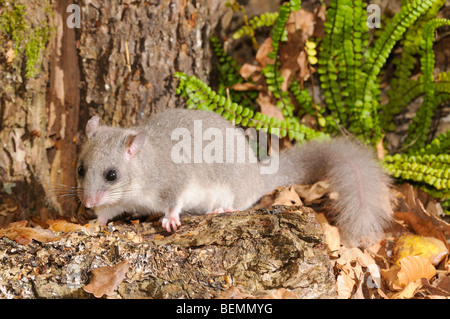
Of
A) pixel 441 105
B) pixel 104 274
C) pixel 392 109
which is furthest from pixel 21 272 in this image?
pixel 441 105

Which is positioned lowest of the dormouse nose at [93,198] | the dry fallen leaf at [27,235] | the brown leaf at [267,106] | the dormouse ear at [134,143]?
the dry fallen leaf at [27,235]

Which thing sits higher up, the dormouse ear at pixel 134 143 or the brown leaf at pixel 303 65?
the brown leaf at pixel 303 65

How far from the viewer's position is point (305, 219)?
362 cm

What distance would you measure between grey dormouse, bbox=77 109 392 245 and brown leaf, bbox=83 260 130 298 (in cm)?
80

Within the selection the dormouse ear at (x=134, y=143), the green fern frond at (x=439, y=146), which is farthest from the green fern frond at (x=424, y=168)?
the dormouse ear at (x=134, y=143)

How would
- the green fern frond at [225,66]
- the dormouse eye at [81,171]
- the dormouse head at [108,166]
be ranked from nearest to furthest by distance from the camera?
the dormouse head at [108,166], the dormouse eye at [81,171], the green fern frond at [225,66]

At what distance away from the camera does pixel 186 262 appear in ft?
10.7

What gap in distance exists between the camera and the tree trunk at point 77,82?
484 centimetres

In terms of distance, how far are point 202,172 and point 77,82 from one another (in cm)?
178

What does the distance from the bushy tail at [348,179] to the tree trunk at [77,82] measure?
1.48 m

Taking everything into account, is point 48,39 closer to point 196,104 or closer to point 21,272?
point 196,104

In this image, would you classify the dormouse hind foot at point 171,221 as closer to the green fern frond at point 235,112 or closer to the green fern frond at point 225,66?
the green fern frond at point 235,112

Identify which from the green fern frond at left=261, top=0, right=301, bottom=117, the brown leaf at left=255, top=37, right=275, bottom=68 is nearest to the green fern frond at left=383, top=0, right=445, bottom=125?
the green fern frond at left=261, top=0, right=301, bottom=117

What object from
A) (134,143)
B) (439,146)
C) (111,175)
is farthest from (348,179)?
(111,175)
